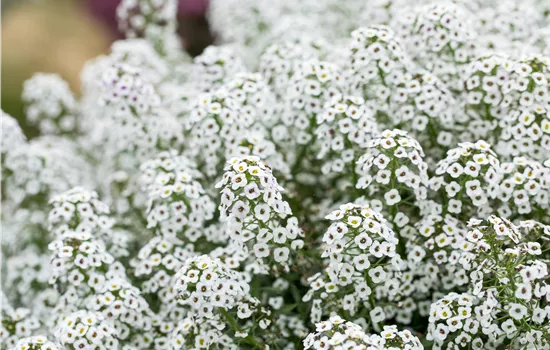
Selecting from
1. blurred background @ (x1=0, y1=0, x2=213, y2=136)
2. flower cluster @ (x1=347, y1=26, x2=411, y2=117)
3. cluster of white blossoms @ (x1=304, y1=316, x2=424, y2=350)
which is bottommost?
cluster of white blossoms @ (x1=304, y1=316, x2=424, y2=350)

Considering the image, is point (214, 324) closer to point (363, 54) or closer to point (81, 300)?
point (81, 300)

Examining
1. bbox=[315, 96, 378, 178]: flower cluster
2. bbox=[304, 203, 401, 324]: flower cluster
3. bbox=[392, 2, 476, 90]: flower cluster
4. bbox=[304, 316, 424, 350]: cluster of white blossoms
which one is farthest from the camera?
bbox=[392, 2, 476, 90]: flower cluster

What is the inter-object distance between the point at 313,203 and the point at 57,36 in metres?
5.01

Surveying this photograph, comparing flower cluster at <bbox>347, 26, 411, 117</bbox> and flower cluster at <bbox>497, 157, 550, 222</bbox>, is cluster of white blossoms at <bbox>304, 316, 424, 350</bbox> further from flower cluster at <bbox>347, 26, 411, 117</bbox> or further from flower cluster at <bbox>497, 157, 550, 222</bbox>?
flower cluster at <bbox>347, 26, 411, 117</bbox>

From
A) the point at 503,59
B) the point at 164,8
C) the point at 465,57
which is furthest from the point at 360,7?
the point at 503,59

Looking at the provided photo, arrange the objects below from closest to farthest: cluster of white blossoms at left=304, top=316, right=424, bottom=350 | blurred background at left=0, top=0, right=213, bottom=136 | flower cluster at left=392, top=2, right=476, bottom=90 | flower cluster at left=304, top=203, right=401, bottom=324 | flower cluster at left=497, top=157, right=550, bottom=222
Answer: cluster of white blossoms at left=304, top=316, right=424, bottom=350
flower cluster at left=304, top=203, right=401, bottom=324
flower cluster at left=497, top=157, right=550, bottom=222
flower cluster at left=392, top=2, right=476, bottom=90
blurred background at left=0, top=0, right=213, bottom=136

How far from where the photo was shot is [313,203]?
4.27 metres

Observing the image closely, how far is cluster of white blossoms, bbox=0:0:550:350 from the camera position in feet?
9.78

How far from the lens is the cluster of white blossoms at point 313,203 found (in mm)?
2980

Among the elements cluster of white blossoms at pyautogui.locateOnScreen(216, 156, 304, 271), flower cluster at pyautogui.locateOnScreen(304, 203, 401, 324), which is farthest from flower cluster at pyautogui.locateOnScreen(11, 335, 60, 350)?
flower cluster at pyautogui.locateOnScreen(304, 203, 401, 324)

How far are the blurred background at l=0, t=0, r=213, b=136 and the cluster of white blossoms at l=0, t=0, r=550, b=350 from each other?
3076mm

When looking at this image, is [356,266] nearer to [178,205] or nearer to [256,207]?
[256,207]

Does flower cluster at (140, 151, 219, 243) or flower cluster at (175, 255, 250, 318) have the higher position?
flower cluster at (140, 151, 219, 243)

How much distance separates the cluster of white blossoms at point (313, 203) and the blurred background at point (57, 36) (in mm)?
3076
